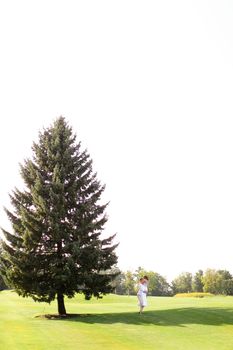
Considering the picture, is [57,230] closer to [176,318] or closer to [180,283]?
[176,318]

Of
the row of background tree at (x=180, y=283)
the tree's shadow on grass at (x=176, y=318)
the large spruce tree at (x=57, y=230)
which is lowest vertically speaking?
the tree's shadow on grass at (x=176, y=318)

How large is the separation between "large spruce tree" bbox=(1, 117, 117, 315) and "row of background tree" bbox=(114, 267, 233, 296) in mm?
93842

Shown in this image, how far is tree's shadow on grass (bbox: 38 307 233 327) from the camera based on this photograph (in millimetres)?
19094

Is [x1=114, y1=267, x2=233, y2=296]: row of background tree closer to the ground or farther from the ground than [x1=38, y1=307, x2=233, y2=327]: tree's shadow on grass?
farther from the ground

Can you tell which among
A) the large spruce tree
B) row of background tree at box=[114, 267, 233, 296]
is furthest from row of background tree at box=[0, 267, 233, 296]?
the large spruce tree

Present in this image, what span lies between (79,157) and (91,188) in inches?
79.6

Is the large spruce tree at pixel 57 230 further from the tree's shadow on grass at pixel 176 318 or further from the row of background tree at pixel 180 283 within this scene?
the row of background tree at pixel 180 283

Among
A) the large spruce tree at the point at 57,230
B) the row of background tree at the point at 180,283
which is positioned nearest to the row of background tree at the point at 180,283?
the row of background tree at the point at 180,283

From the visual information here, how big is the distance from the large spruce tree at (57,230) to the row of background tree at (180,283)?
3695 inches

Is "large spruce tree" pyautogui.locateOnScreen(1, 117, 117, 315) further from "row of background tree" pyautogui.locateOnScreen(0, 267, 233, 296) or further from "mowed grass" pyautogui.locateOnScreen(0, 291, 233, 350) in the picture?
"row of background tree" pyautogui.locateOnScreen(0, 267, 233, 296)

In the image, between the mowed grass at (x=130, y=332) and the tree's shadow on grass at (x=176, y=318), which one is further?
the tree's shadow on grass at (x=176, y=318)

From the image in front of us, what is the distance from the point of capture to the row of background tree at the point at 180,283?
124 m

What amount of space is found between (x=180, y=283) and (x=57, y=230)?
144 m

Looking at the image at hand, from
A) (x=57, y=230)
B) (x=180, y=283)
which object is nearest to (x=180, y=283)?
(x=180, y=283)
